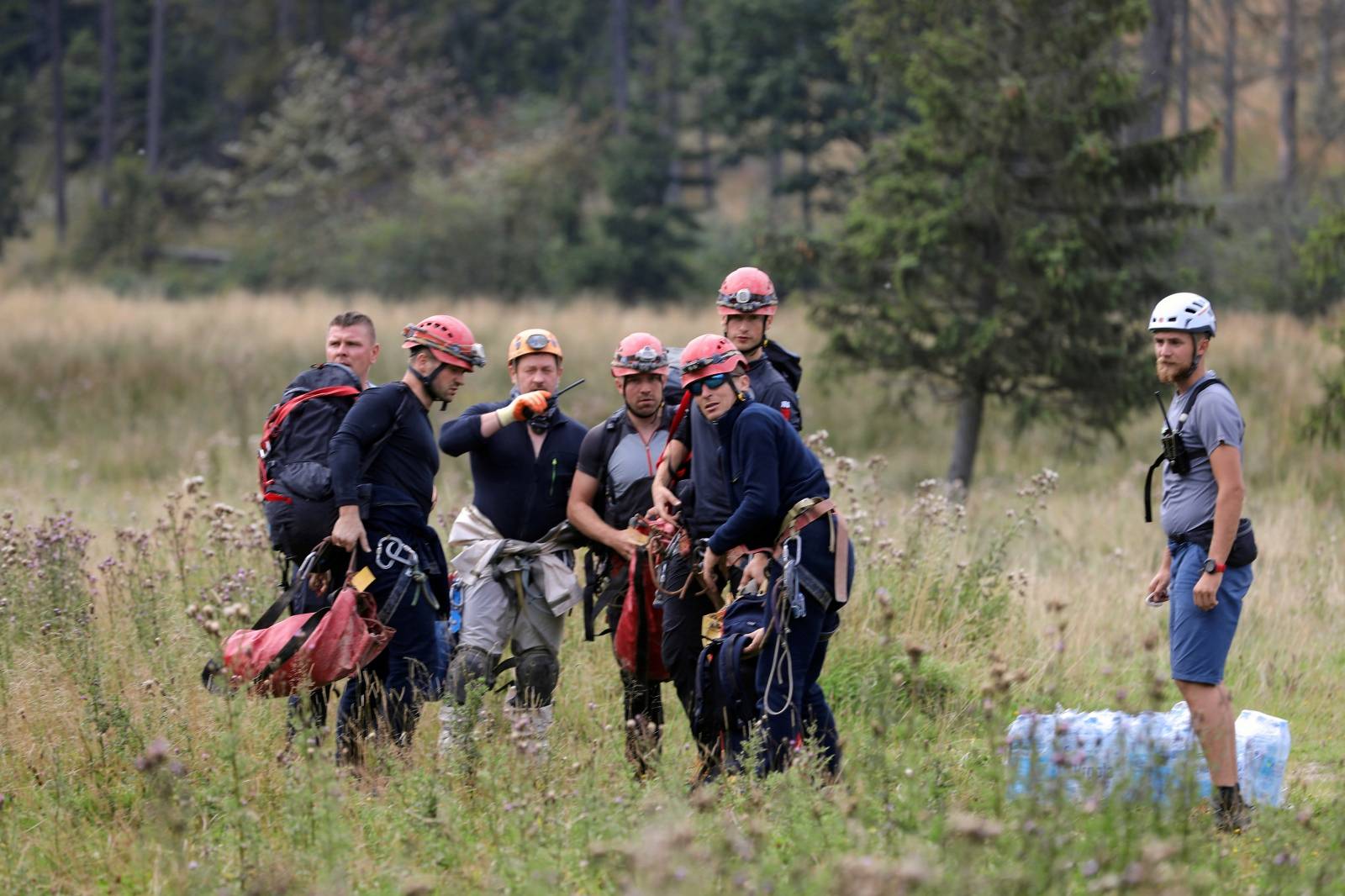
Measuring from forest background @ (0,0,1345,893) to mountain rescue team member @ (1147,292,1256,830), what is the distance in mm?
510

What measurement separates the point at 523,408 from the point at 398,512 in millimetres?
688

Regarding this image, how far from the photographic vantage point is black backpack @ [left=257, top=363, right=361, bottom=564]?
649 cm

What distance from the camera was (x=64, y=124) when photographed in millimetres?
47344

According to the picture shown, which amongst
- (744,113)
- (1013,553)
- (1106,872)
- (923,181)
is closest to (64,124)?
(744,113)

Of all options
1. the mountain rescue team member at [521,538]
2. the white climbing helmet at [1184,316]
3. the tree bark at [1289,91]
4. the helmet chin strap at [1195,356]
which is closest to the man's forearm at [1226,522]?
the helmet chin strap at [1195,356]

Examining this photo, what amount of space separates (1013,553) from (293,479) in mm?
7284

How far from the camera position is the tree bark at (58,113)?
4425cm

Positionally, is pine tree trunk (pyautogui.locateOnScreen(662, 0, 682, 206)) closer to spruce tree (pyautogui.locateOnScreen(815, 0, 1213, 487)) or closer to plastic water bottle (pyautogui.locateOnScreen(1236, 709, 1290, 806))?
spruce tree (pyautogui.locateOnScreen(815, 0, 1213, 487))

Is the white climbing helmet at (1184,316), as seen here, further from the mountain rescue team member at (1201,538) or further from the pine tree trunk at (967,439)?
the pine tree trunk at (967,439)

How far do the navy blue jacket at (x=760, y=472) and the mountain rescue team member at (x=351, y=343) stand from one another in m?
1.80

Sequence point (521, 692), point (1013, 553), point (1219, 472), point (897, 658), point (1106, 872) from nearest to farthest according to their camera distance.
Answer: point (1106, 872) < point (1219, 472) < point (521, 692) < point (897, 658) < point (1013, 553)

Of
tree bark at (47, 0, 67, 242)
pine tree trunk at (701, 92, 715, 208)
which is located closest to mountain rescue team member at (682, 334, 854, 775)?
pine tree trunk at (701, 92, 715, 208)

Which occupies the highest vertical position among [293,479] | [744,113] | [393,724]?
[744,113]

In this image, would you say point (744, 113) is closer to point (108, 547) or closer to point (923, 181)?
point (923, 181)
